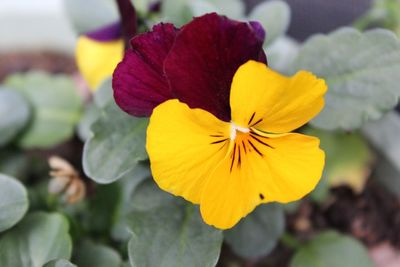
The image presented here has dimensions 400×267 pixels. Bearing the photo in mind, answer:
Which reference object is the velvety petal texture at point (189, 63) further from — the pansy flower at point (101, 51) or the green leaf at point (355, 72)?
the pansy flower at point (101, 51)

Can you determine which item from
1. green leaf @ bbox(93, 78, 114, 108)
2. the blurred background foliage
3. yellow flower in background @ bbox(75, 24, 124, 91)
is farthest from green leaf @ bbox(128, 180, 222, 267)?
yellow flower in background @ bbox(75, 24, 124, 91)

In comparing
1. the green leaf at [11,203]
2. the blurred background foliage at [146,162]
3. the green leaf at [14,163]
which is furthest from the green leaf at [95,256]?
the green leaf at [14,163]

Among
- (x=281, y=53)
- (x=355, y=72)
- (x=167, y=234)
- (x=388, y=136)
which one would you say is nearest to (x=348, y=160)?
(x=388, y=136)

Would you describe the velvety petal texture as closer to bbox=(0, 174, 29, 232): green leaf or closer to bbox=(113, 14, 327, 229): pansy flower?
bbox=(113, 14, 327, 229): pansy flower

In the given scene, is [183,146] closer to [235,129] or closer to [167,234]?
[235,129]

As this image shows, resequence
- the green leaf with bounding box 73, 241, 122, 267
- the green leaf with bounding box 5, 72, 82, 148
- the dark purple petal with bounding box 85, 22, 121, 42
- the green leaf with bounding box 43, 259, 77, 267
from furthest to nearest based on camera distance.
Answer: the green leaf with bounding box 5, 72, 82, 148
the dark purple petal with bounding box 85, 22, 121, 42
the green leaf with bounding box 73, 241, 122, 267
the green leaf with bounding box 43, 259, 77, 267

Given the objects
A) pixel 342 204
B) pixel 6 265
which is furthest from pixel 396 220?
pixel 6 265
